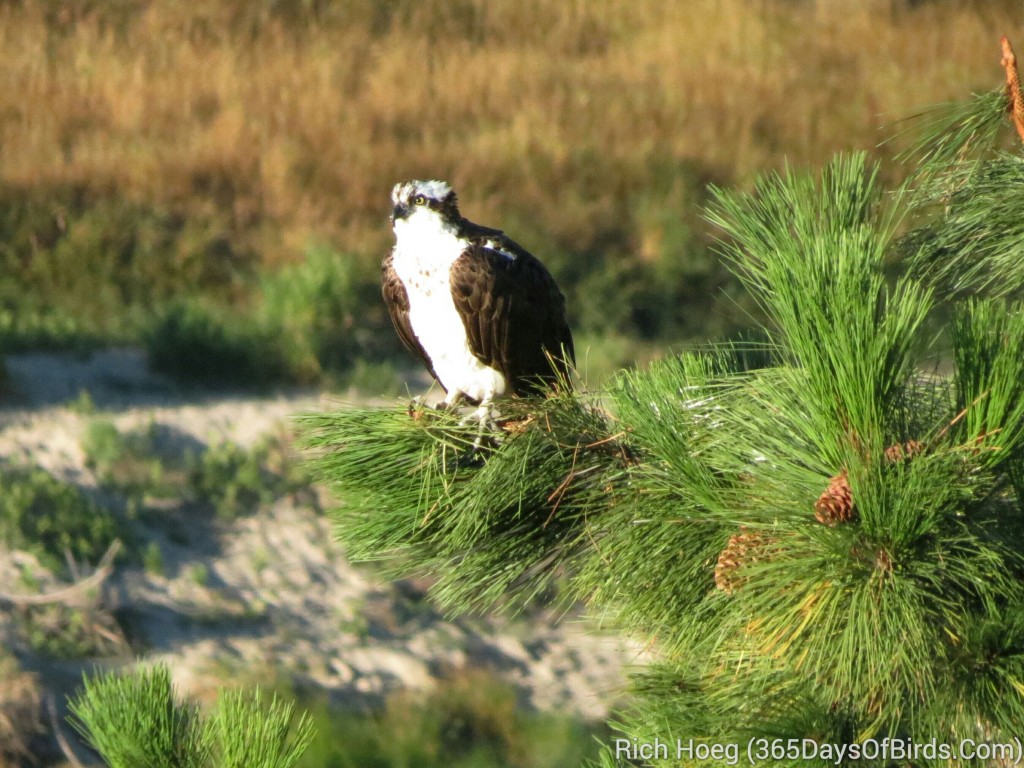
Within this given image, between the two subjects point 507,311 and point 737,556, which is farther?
point 507,311

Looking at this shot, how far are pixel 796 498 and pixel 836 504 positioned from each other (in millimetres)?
80

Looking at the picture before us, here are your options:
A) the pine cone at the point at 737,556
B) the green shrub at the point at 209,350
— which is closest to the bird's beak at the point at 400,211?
the pine cone at the point at 737,556

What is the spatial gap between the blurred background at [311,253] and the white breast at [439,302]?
372 millimetres

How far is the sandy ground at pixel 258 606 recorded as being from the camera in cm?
584

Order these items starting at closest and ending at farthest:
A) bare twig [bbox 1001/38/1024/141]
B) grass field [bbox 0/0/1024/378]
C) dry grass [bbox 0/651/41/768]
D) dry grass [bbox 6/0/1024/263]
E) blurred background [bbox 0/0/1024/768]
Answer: bare twig [bbox 1001/38/1024/141], dry grass [bbox 0/651/41/768], blurred background [bbox 0/0/1024/768], grass field [bbox 0/0/1024/378], dry grass [bbox 6/0/1024/263]

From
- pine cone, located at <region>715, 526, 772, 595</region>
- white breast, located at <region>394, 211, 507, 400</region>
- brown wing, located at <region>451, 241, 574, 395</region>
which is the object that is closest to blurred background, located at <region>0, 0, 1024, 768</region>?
brown wing, located at <region>451, 241, 574, 395</region>

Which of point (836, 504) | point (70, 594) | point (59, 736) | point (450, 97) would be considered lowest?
point (59, 736)

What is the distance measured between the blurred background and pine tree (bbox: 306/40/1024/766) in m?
1.53

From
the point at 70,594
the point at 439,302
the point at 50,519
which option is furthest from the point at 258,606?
the point at 439,302

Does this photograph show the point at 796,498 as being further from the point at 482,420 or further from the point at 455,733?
the point at 455,733

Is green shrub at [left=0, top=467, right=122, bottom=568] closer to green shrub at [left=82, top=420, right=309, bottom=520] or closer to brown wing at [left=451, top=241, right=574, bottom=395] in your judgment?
green shrub at [left=82, top=420, right=309, bottom=520]

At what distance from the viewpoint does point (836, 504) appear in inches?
55.8

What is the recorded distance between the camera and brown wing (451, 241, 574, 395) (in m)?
3.36

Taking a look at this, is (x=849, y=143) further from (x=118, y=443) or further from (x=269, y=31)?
(x=118, y=443)
